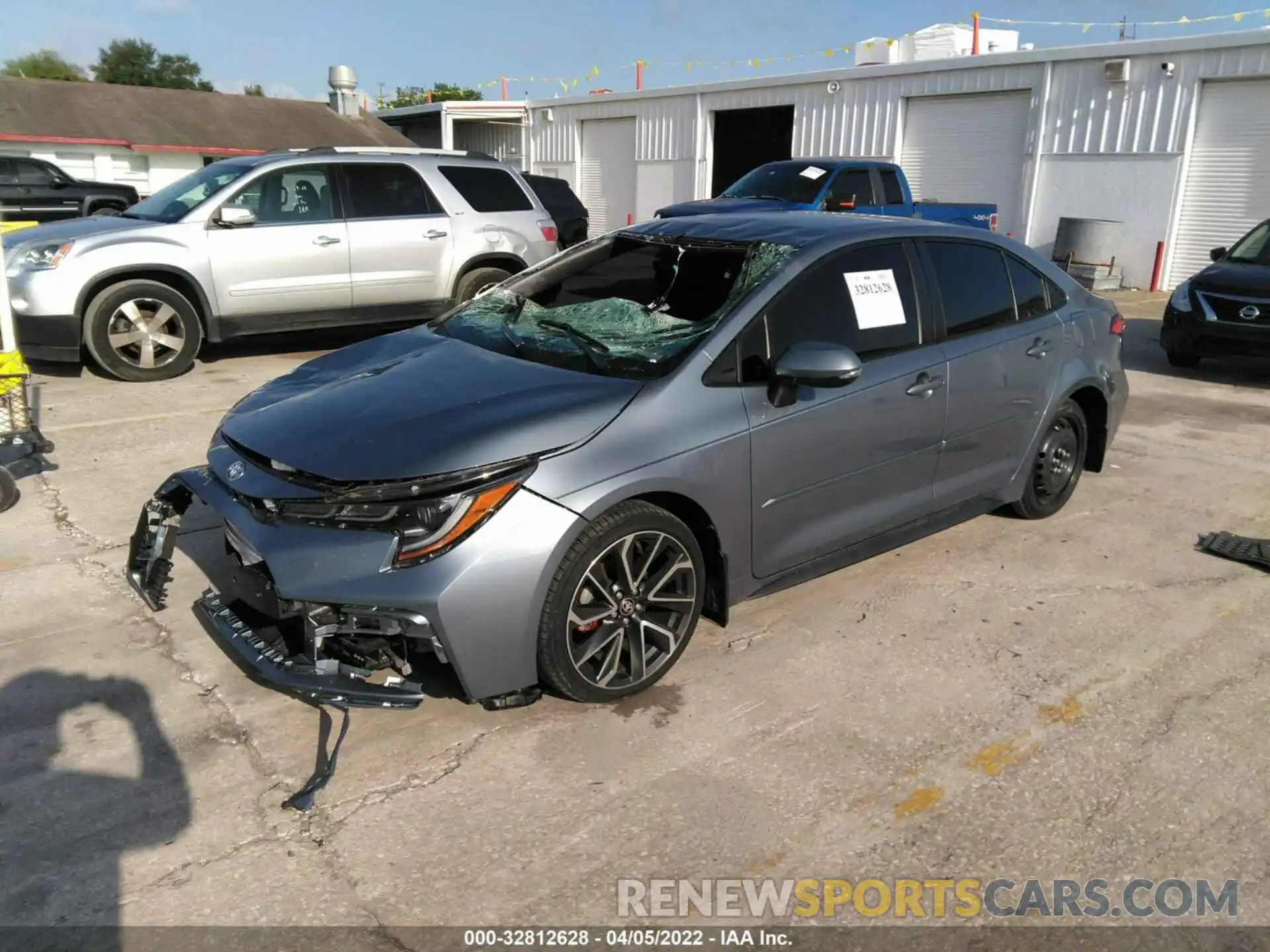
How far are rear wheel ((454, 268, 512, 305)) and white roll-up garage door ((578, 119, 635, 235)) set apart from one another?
16.6 metres

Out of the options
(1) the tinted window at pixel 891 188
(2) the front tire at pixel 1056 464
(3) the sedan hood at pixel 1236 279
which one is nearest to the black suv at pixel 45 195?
(1) the tinted window at pixel 891 188

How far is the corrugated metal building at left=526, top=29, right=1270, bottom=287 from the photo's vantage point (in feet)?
53.0

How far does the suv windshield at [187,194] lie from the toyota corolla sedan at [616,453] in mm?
4919

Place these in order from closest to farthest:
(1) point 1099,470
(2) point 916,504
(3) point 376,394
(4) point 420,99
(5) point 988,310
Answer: (3) point 376,394 < (2) point 916,504 < (5) point 988,310 < (1) point 1099,470 < (4) point 420,99

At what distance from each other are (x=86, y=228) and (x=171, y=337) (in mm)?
1070

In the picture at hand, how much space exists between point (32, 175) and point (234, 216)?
13.2 m

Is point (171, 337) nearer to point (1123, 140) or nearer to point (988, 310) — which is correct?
point (988, 310)

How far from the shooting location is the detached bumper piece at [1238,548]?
5.27m

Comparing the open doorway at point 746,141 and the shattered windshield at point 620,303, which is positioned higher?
the open doorway at point 746,141

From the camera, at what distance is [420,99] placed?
64438 millimetres

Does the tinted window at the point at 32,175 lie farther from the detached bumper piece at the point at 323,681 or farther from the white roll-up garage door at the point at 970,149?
the detached bumper piece at the point at 323,681

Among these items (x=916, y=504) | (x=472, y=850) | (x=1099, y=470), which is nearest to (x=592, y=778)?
(x=472, y=850)

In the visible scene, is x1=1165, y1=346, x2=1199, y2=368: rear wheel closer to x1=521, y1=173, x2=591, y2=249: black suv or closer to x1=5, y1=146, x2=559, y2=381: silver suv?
x1=5, y1=146, x2=559, y2=381: silver suv

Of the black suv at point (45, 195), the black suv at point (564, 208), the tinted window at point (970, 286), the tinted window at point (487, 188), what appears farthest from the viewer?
the black suv at point (564, 208)
